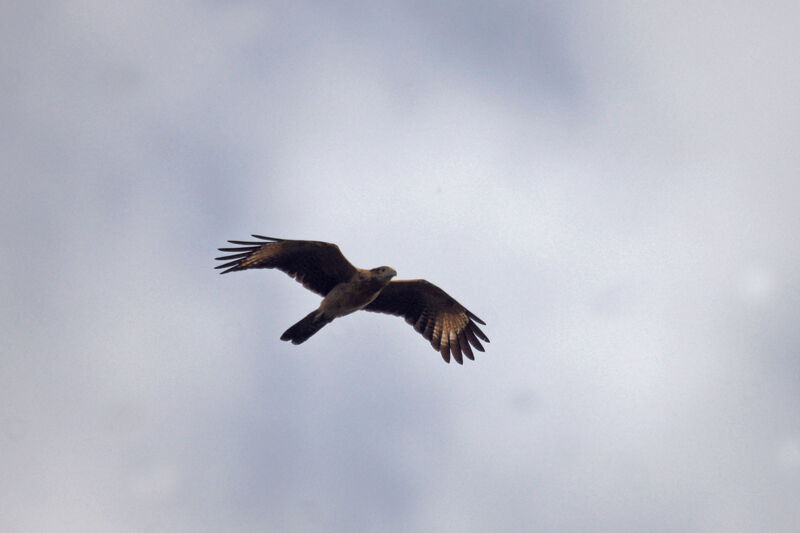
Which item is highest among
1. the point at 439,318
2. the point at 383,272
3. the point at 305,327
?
the point at 439,318

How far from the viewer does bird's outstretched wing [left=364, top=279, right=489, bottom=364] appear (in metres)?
13.9

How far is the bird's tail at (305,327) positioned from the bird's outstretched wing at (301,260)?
47 centimetres

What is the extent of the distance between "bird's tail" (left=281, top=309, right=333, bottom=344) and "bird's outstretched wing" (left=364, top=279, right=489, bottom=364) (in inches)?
54.2

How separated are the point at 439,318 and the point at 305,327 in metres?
2.82

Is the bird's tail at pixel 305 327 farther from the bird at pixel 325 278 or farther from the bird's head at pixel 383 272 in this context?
the bird's head at pixel 383 272

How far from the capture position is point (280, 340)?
12.7 meters

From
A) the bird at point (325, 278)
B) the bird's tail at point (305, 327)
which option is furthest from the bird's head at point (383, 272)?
the bird's tail at point (305, 327)

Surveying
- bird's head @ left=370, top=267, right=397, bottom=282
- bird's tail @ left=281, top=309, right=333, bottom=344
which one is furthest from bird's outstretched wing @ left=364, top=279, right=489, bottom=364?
bird's tail @ left=281, top=309, right=333, bottom=344

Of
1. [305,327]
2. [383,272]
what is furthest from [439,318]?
[305,327]

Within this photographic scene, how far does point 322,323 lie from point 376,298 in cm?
140

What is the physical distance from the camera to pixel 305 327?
41.8ft

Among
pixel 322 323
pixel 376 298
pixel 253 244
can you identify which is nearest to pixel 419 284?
pixel 376 298

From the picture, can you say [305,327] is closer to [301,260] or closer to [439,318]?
[301,260]

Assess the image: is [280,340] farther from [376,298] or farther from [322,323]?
[376,298]
